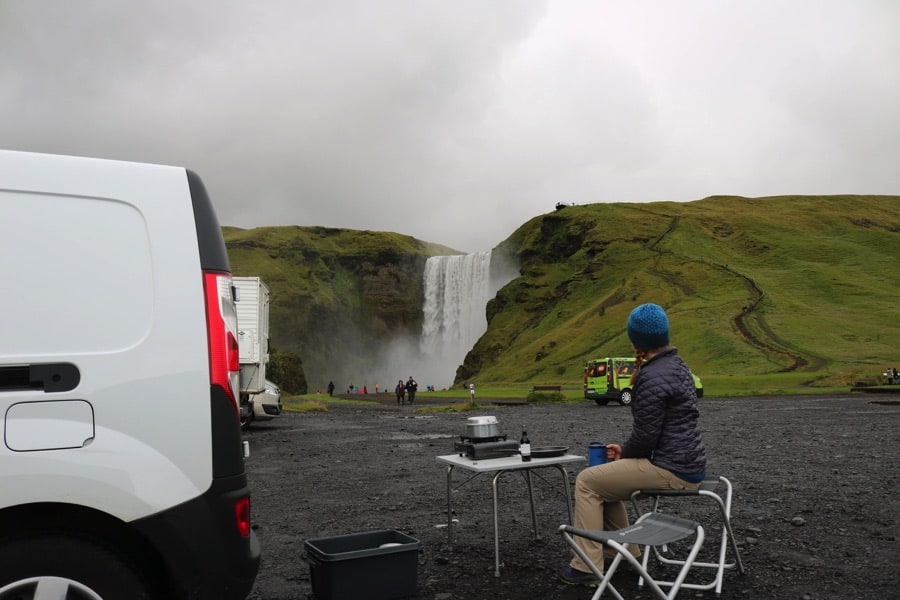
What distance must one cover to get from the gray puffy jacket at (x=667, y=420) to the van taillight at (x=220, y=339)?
3111 millimetres

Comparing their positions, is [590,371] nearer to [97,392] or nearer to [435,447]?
[435,447]

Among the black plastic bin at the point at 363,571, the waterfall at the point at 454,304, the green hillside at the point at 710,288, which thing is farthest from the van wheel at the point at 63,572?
the waterfall at the point at 454,304

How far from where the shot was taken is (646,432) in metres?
5.32

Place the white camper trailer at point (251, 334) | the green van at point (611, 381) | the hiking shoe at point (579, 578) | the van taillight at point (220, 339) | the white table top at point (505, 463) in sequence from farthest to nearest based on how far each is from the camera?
the green van at point (611, 381) < the white camper trailer at point (251, 334) < the white table top at point (505, 463) < the hiking shoe at point (579, 578) < the van taillight at point (220, 339)

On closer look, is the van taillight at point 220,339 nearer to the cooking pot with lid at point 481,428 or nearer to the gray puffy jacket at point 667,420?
the gray puffy jacket at point 667,420

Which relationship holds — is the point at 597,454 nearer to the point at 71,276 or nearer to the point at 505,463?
the point at 505,463

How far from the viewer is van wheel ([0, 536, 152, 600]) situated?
3.06 metres

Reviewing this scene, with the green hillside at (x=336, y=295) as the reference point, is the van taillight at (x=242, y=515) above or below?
below

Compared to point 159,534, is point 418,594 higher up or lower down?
lower down

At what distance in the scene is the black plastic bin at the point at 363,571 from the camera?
4.91 m

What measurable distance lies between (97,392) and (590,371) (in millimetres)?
34077

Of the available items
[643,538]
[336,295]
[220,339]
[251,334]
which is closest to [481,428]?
[643,538]

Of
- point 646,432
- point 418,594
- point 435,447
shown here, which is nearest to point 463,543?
point 418,594

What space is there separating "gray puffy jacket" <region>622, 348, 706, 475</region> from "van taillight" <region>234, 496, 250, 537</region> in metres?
3.00
